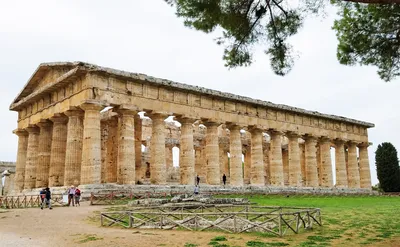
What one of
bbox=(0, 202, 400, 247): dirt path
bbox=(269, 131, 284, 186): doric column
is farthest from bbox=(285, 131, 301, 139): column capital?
bbox=(0, 202, 400, 247): dirt path

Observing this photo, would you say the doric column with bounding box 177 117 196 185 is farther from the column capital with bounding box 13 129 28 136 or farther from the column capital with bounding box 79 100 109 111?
the column capital with bounding box 13 129 28 136

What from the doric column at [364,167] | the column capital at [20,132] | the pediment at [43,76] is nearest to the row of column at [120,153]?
the column capital at [20,132]

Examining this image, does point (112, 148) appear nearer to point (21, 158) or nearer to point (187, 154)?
point (187, 154)

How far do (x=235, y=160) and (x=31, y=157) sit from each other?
16.2m

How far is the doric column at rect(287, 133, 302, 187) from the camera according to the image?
121 ft

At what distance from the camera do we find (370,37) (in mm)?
14469

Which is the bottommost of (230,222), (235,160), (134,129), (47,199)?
(230,222)

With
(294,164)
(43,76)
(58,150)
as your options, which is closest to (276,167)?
(294,164)

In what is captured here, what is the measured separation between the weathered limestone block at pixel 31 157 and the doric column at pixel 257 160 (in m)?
17.7

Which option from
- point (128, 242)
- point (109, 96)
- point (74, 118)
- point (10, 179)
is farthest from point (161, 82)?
point (10, 179)

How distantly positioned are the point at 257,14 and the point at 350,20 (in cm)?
401

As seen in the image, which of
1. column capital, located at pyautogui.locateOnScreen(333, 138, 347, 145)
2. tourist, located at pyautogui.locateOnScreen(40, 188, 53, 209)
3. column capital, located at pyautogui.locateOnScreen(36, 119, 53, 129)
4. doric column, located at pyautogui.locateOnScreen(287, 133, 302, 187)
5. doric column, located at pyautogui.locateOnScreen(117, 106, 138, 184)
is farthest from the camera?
column capital, located at pyautogui.locateOnScreen(333, 138, 347, 145)

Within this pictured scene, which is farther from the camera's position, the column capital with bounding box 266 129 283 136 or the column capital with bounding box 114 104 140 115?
the column capital with bounding box 266 129 283 136

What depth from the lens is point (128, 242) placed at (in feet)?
34.8
